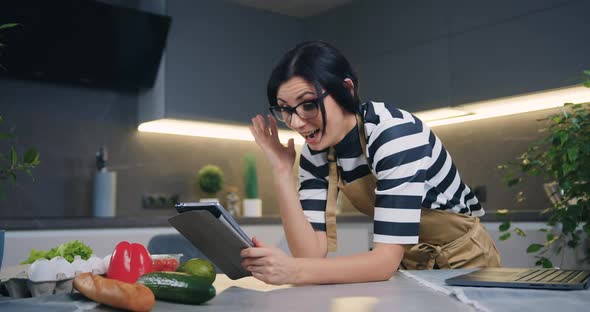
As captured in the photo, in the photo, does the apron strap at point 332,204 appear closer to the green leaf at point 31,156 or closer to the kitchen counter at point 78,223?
the green leaf at point 31,156

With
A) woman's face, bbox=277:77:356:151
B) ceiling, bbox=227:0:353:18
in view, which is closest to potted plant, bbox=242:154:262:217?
ceiling, bbox=227:0:353:18

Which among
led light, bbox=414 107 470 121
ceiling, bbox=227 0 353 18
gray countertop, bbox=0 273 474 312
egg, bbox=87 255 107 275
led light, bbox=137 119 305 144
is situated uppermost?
ceiling, bbox=227 0 353 18

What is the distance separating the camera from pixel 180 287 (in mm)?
863

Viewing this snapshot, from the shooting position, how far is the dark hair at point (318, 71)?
1396 millimetres

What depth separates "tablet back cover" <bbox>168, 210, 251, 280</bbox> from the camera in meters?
1.02

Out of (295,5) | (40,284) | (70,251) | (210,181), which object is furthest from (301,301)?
(295,5)

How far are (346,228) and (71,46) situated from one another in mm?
1741

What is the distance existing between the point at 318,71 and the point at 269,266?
526mm

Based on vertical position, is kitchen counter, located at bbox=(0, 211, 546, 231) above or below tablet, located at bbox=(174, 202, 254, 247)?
below

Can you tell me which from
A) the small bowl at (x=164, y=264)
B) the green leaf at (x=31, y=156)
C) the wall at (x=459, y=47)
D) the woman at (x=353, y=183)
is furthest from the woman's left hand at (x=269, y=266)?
the wall at (x=459, y=47)

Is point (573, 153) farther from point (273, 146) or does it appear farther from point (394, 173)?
point (273, 146)

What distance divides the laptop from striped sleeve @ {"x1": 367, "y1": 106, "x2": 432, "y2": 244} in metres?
0.19

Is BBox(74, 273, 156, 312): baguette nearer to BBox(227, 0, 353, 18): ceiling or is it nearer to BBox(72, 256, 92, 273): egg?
BBox(72, 256, 92, 273): egg

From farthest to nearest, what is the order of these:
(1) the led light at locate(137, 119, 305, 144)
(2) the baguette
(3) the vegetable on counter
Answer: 1. (1) the led light at locate(137, 119, 305, 144)
2. (3) the vegetable on counter
3. (2) the baguette
